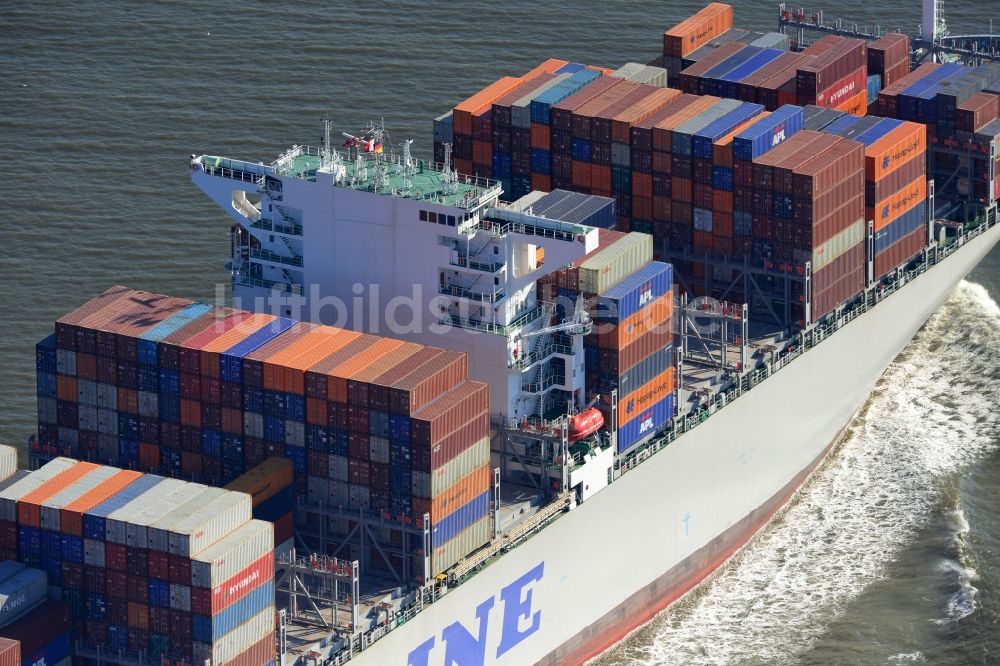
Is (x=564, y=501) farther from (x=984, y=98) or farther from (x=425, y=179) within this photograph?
(x=984, y=98)

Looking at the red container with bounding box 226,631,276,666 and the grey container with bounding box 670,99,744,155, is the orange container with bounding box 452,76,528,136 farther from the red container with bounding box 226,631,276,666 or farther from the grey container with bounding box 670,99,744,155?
the red container with bounding box 226,631,276,666

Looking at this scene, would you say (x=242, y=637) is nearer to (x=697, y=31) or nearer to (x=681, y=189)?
(x=681, y=189)

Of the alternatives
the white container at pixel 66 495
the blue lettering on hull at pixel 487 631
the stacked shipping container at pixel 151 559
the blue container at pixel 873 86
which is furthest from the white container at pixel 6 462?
the blue container at pixel 873 86

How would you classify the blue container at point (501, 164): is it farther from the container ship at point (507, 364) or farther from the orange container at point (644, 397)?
the orange container at point (644, 397)

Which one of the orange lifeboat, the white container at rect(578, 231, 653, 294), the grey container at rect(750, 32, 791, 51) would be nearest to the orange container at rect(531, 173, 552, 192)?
the white container at rect(578, 231, 653, 294)

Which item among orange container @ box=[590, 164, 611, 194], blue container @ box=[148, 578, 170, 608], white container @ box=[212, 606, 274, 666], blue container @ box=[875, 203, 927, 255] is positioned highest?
orange container @ box=[590, 164, 611, 194]

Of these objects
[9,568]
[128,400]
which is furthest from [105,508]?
[128,400]
